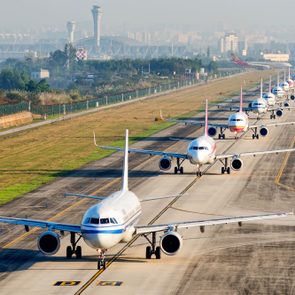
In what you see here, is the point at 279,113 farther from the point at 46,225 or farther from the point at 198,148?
the point at 46,225

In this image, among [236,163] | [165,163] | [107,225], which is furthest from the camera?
[236,163]

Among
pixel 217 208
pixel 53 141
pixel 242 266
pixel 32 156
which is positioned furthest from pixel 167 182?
pixel 53 141

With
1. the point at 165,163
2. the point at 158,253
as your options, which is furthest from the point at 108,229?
the point at 165,163

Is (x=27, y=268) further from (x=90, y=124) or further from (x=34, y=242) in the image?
(x=90, y=124)

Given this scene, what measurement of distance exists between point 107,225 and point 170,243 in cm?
472

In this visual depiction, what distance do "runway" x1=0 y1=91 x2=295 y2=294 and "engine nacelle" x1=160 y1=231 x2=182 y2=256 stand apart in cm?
128

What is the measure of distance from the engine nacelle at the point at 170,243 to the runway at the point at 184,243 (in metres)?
1.28

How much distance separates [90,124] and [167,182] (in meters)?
72.1

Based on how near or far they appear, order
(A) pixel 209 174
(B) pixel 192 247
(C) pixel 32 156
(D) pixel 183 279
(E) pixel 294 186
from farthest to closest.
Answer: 1. (C) pixel 32 156
2. (A) pixel 209 174
3. (E) pixel 294 186
4. (B) pixel 192 247
5. (D) pixel 183 279

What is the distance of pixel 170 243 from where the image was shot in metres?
53.5

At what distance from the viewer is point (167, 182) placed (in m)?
91.2

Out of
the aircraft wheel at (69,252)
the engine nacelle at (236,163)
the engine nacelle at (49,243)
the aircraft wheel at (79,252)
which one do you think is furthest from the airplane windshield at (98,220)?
the engine nacelle at (236,163)

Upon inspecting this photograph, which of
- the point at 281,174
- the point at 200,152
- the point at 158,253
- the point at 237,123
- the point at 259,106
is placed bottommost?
the point at 259,106

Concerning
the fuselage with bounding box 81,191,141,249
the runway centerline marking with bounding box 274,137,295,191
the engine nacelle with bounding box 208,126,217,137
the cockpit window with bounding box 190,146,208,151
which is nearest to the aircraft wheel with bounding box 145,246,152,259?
the fuselage with bounding box 81,191,141,249
